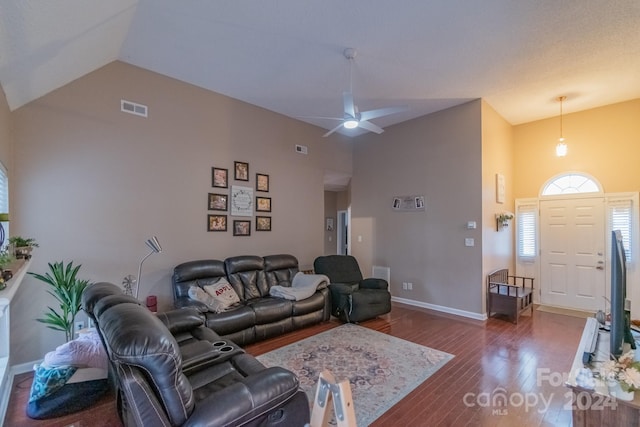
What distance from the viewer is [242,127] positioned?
4.88m

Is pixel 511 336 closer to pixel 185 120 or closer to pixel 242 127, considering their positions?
pixel 242 127


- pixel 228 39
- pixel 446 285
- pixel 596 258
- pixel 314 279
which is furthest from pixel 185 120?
pixel 596 258

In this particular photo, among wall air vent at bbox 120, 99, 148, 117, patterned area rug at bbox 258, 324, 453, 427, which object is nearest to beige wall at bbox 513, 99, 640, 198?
patterned area rug at bbox 258, 324, 453, 427

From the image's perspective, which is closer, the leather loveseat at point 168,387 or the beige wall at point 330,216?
the leather loveseat at point 168,387

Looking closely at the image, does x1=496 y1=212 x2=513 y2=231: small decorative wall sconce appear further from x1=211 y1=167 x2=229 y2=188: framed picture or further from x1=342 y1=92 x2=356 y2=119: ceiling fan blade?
x1=211 y1=167 x2=229 y2=188: framed picture

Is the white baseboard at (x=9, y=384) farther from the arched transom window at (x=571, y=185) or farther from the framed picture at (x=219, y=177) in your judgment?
the arched transom window at (x=571, y=185)

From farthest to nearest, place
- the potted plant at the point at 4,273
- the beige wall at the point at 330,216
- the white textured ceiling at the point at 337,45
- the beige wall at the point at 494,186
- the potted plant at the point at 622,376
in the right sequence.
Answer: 1. the beige wall at the point at 330,216
2. the beige wall at the point at 494,186
3. the white textured ceiling at the point at 337,45
4. the potted plant at the point at 4,273
5. the potted plant at the point at 622,376

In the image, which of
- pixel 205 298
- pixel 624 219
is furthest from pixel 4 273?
pixel 624 219

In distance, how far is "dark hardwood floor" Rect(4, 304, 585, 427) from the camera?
2.30 metres

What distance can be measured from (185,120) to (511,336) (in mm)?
5390

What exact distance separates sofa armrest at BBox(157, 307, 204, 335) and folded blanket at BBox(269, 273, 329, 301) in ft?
4.58

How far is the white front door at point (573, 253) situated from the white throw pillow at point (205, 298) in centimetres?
584

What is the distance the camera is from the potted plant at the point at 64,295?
2982 mm

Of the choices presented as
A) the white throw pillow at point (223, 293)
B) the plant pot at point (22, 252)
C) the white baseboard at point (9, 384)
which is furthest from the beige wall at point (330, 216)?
the plant pot at point (22, 252)
